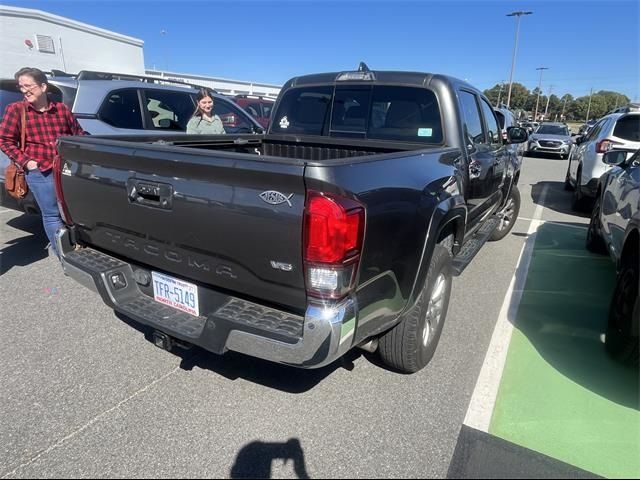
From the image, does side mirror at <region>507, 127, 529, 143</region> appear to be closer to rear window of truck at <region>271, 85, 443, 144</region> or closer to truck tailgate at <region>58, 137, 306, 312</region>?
rear window of truck at <region>271, 85, 443, 144</region>

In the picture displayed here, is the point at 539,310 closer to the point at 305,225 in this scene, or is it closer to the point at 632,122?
the point at 305,225

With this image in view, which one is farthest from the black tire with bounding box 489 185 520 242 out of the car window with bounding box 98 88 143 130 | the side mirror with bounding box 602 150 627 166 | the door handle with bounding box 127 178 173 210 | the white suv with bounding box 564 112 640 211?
the car window with bounding box 98 88 143 130

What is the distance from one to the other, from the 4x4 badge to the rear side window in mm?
7841

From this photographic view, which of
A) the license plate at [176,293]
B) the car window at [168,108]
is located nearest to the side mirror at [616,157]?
the license plate at [176,293]

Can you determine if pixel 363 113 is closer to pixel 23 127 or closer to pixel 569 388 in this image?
pixel 569 388

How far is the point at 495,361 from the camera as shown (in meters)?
3.13

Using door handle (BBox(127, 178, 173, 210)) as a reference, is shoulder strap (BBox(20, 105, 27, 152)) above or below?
above

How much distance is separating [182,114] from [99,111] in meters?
1.31

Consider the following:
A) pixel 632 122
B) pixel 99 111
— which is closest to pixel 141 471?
pixel 99 111

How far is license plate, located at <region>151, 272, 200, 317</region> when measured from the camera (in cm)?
239

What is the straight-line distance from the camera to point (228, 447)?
7.45 feet

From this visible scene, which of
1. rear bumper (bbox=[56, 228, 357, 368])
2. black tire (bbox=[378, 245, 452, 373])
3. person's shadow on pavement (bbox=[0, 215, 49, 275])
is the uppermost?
rear bumper (bbox=[56, 228, 357, 368])

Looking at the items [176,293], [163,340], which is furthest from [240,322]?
[163,340]

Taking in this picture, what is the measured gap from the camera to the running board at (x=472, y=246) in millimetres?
3348
